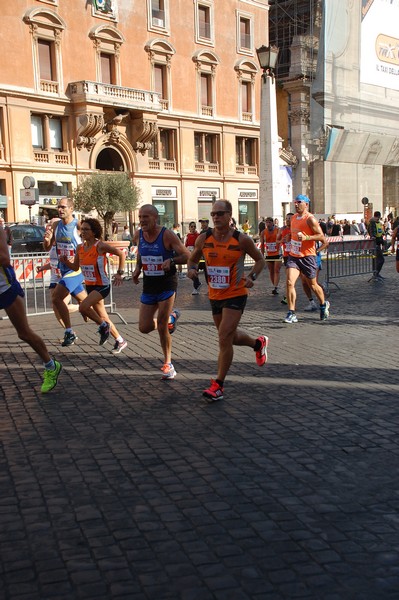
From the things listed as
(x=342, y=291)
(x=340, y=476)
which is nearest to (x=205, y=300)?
(x=342, y=291)

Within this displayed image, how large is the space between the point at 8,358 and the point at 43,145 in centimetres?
2811

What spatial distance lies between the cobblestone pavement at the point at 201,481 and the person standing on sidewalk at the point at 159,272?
0.51 m

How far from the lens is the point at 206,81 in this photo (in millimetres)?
43094

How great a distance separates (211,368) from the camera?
7.48 metres

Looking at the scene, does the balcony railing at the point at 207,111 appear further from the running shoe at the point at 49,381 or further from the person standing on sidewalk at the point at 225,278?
the running shoe at the point at 49,381

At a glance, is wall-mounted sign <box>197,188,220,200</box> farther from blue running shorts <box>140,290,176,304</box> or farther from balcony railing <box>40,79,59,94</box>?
blue running shorts <box>140,290,176,304</box>

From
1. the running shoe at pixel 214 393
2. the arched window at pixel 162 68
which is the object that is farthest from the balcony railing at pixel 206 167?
the running shoe at pixel 214 393

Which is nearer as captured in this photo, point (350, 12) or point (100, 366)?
point (100, 366)

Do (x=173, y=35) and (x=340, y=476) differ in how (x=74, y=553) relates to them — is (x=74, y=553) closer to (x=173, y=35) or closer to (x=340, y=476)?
(x=340, y=476)

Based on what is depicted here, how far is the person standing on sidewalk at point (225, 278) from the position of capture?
6.04m

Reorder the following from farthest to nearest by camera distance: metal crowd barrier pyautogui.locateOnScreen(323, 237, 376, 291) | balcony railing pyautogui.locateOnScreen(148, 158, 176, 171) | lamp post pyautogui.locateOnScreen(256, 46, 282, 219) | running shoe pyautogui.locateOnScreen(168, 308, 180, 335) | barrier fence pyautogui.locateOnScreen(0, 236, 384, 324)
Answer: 1. balcony railing pyautogui.locateOnScreen(148, 158, 176, 171)
2. lamp post pyautogui.locateOnScreen(256, 46, 282, 219)
3. metal crowd barrier pyautogui.locateOnScreen(323, 237, 376, 291)
4. barrier fence pyautogui.locateOnScreen(0, 236, 384, 324)
5. running shoe pyautogui.locateOnScreen(168, 308, 180, 335)

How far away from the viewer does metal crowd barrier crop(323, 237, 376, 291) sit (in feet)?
52.3

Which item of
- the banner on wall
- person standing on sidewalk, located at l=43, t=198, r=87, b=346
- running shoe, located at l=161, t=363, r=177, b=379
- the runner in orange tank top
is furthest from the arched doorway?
running shoe, located at l=161, t=363, r=177, b=379

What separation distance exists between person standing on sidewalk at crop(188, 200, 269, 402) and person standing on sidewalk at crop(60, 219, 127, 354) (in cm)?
211
